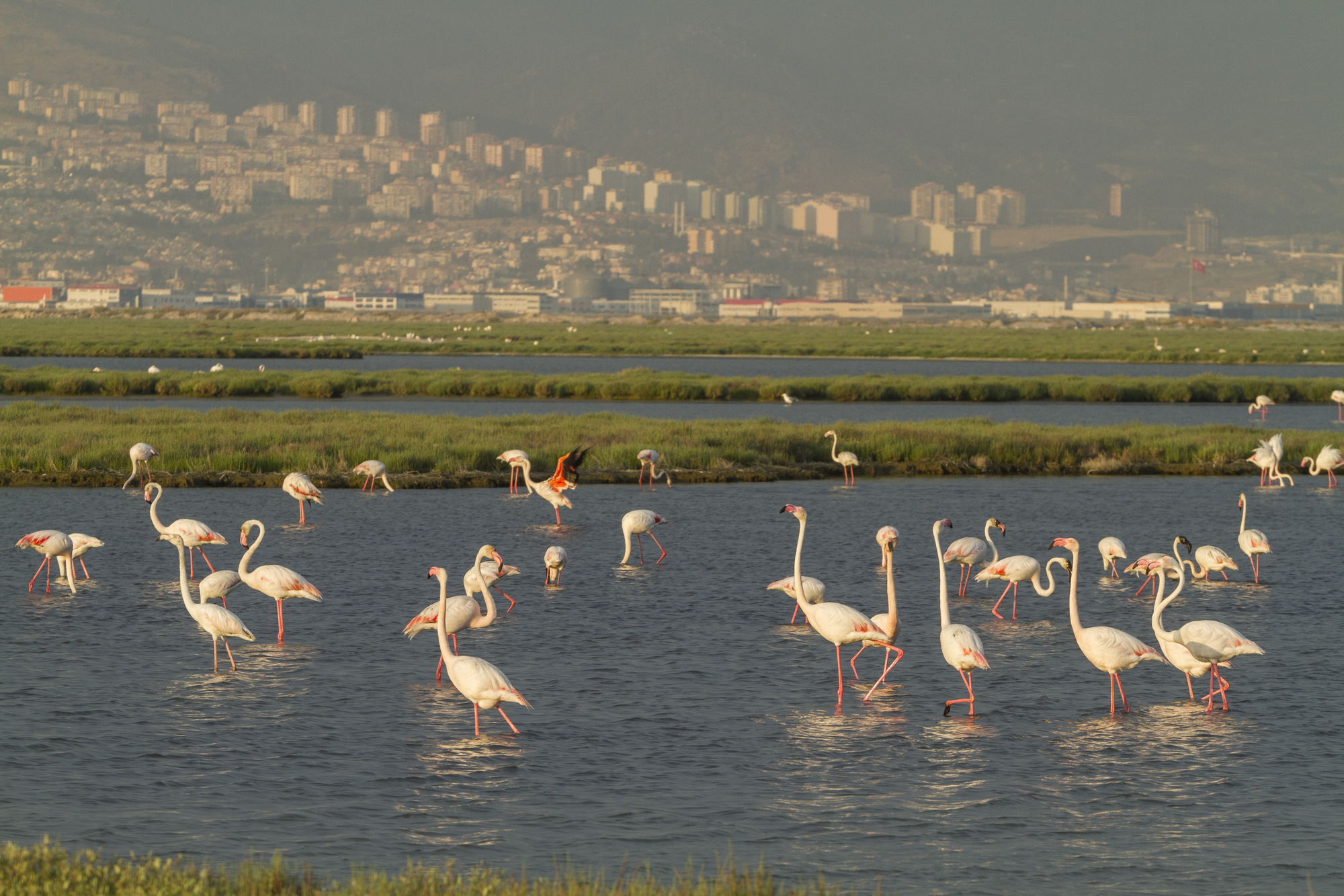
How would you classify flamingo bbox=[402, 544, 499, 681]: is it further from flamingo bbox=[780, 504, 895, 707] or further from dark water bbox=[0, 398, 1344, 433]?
dark water bbox=[0, 398, 1344, 433]

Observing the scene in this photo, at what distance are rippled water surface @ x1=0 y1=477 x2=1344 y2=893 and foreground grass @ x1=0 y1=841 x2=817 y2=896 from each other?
24.7 inches

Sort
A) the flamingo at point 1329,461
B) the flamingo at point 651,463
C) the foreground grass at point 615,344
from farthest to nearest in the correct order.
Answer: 1. the foreground grass at point 615,344
2. the flamingo at point 1329,461
3. the flamingo at point 651,463

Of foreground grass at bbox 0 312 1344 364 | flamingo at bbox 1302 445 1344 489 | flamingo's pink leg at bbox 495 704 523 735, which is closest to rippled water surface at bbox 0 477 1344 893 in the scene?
flamingo's pink leg at bbox 495 704 523 735

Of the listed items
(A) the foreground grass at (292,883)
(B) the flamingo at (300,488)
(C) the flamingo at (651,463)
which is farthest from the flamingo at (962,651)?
(C) the flamingo at (651,463)

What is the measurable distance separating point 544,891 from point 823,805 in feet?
11.4

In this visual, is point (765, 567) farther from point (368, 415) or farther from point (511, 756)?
point (368, 415)

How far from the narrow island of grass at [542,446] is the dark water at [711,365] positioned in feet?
139

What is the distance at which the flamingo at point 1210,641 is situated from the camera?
14.6m

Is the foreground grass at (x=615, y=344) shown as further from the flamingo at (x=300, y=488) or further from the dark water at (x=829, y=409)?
the flamingo at (x=300, y=488)

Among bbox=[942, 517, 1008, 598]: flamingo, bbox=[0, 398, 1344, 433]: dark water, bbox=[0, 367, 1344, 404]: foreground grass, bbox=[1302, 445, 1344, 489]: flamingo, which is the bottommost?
bbox=[942, 517, 1008, 598]: flamingo

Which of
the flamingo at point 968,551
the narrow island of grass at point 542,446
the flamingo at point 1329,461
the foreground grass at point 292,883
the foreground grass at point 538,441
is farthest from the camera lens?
the flamingo at point 1329,461

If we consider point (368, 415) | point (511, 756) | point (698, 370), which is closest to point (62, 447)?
point (368, 415)

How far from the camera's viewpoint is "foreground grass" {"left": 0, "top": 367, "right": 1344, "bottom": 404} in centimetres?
6506

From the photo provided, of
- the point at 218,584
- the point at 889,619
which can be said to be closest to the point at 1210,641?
the point at 889,619
